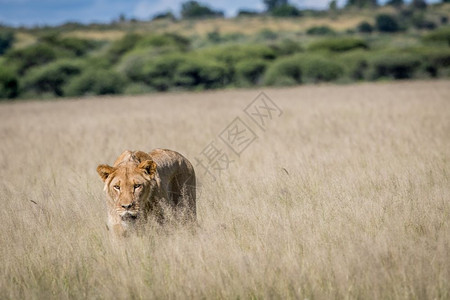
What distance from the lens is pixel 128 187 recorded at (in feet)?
16.4

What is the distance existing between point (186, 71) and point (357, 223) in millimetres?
46321

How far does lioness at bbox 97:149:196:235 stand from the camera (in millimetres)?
4992

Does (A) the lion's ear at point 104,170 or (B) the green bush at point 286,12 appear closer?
(A) the lion's ear at point 104,170

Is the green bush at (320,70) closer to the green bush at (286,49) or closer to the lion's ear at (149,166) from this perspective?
the green bush at (286,49)

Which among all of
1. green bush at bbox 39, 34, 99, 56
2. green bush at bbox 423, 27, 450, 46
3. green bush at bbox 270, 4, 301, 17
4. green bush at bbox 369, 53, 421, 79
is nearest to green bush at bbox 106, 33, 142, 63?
green bush at bbox 39, 34, 99, 56

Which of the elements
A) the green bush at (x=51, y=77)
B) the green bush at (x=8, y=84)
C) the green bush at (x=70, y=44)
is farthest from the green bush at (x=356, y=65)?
the green bush at (x=70, y=44)

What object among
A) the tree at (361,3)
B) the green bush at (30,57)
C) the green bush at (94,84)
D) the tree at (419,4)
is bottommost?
the green bush at (94,84)

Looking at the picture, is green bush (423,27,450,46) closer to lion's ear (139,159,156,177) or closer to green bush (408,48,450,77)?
green bush (408,48,450,77)

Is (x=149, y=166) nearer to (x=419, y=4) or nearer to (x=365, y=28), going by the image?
(x=365, y=28)

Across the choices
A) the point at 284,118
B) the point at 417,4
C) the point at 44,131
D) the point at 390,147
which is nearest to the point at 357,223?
the point at 390,147

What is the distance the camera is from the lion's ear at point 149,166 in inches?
201

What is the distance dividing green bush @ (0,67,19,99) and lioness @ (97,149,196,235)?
1682 inches

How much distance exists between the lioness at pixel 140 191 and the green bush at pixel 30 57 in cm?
5329

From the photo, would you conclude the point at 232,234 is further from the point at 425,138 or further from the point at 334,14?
the point at 334,14
